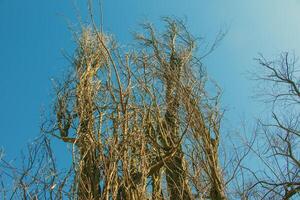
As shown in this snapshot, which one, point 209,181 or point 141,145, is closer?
point 141,145

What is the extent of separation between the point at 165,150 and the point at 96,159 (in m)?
0.88

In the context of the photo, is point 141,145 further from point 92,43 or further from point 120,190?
point 92,43

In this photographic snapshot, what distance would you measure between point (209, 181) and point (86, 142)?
1.23 m

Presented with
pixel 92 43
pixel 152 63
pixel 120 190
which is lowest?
pixel 120 190

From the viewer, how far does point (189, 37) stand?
723 cm

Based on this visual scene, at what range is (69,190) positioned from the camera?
3.38 meters

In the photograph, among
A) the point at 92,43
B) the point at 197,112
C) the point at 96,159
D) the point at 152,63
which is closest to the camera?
the point at 96,159

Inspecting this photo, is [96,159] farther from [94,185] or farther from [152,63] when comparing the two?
[152,63]

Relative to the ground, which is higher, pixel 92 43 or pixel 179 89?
pixel 92 43

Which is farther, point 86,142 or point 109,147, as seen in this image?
point 86,142

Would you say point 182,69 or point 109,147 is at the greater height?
point 182,69

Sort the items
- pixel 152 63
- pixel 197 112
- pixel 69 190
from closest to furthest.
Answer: pixel 69 190 → pixel 197 112 → pixel 152 63

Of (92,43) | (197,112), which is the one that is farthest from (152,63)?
(92,43)

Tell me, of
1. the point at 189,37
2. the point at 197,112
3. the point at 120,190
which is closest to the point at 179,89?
the point at 197,112
